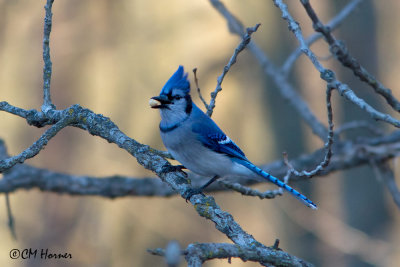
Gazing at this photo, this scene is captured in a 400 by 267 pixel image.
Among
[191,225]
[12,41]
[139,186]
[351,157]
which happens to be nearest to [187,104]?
[139,186]

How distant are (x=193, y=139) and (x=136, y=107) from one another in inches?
158

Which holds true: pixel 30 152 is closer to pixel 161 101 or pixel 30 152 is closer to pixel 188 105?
pixel 161 101

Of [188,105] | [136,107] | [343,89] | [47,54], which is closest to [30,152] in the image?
[47,54]

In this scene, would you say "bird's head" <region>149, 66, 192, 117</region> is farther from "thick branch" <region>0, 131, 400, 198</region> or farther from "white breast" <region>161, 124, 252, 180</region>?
"thick branch" <region>0, 131, 400, 198</region>

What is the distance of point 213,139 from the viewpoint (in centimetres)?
338

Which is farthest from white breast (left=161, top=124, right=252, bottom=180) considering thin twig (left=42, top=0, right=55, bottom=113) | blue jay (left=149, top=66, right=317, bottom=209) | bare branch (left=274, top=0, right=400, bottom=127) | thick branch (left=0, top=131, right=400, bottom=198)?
bare branch (left=274, top=0, right=400, bottom=127)

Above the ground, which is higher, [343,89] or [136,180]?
[136,180]

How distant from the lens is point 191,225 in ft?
23.1

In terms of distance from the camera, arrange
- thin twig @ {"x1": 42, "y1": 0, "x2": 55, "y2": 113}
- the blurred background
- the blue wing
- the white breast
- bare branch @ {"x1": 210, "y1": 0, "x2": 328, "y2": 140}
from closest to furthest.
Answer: thin twig @ {"x1": 42, "y1": 0, "x2": 55, "y2": 113}
the white breast
the blue wing
bare branch @ {"x1": 210, "y1": 0, "x2": 328, "y2": 140}
the blurred background

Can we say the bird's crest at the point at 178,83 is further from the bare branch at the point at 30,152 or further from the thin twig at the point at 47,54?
the bare branch at the point at 30,152

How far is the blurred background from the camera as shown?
642cm

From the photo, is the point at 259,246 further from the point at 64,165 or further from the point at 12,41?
the point at 12,41

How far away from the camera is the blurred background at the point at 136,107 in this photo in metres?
6.42

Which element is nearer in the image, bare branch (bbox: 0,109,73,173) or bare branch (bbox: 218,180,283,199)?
bare branch (bbox: 0,109,73,173)
